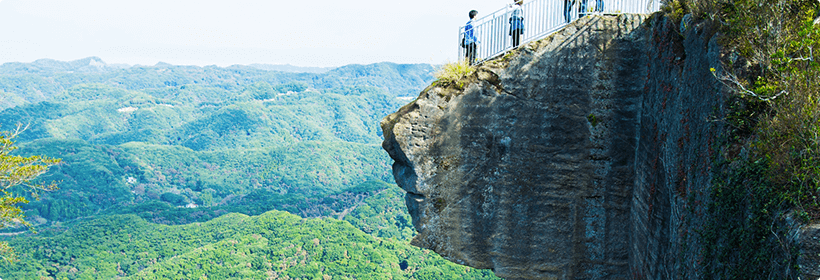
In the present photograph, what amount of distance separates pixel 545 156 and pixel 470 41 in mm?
2708

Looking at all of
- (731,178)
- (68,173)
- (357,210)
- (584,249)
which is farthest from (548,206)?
(68,173)

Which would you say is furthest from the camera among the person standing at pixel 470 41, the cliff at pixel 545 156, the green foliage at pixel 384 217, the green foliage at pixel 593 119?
the green foliage at pixel 384 217

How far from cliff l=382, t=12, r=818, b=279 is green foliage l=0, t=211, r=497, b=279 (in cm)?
5110

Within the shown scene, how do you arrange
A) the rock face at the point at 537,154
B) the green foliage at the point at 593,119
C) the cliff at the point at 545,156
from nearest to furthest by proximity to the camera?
the cliff at the point at 545,156 → the rock face at the point at 537,154 → the green foliage at the point at 593,119

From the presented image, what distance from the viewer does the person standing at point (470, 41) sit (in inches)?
404

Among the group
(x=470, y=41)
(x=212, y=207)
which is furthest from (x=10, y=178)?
(x=212, y=207)

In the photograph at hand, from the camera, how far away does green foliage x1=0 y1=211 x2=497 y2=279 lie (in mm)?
60219

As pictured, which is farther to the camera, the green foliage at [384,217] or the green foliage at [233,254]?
the green foliage at [384,217]

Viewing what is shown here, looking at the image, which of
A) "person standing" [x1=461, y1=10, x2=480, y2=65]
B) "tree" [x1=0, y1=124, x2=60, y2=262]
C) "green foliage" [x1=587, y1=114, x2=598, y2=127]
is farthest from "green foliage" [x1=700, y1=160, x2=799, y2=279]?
"tree" [x1=0, y1=124, x2=60, y2=262]

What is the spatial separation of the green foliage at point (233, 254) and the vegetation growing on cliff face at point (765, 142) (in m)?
56.2

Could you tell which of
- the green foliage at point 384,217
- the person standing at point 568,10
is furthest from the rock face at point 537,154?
the green foliage at point 384,217

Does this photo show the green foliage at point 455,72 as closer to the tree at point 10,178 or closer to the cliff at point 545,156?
the cliff at point 545,156

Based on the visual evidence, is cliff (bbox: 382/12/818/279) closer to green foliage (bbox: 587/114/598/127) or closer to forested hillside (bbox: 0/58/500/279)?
green foliage (bbox: 587/114/598/127)

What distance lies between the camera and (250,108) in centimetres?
18988
